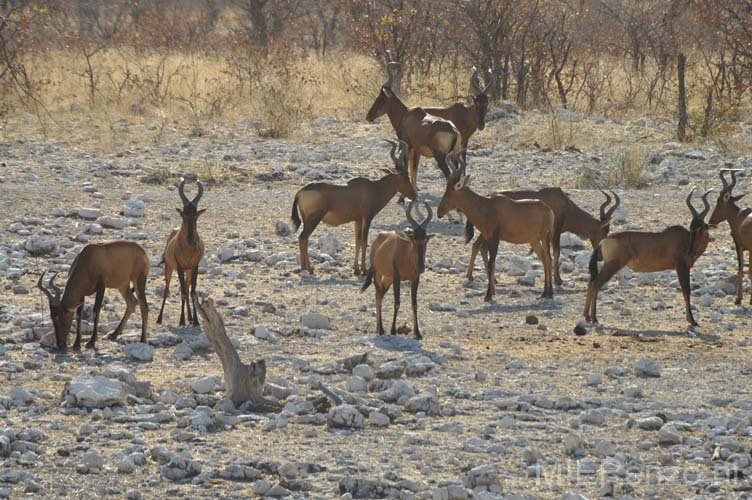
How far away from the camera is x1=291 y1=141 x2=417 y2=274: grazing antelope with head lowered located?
1418cm

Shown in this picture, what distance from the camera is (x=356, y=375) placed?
31.0 ft

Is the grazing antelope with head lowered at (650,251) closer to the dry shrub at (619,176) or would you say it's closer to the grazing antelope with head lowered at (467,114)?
the dry shrub at (619,176)

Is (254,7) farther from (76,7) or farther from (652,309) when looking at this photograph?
(652,309)

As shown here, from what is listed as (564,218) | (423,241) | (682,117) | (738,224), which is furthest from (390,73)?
(423,241)

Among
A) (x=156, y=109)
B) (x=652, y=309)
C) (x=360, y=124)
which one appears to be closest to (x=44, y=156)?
(x=156, y=109)

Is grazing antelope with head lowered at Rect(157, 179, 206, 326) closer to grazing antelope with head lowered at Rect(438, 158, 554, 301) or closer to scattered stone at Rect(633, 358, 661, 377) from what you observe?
grazing antelope with head lowered at Rect(438, 158, 554, 301)

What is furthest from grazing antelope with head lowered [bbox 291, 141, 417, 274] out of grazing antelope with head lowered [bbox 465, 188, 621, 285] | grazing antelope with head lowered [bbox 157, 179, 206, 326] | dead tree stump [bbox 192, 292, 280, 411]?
dead tree stump [bbox 192, 292, 280, 411]

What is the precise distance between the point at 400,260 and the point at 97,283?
2.66m

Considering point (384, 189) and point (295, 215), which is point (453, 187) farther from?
point (295, 215)

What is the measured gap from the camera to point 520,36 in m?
25.7

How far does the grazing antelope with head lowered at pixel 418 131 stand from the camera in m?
17.2

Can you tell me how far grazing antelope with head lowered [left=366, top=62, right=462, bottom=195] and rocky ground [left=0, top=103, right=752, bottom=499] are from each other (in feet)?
2.62

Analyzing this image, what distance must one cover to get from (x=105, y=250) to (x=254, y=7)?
25.3 meters

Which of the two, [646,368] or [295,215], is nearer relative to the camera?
[646,368]
